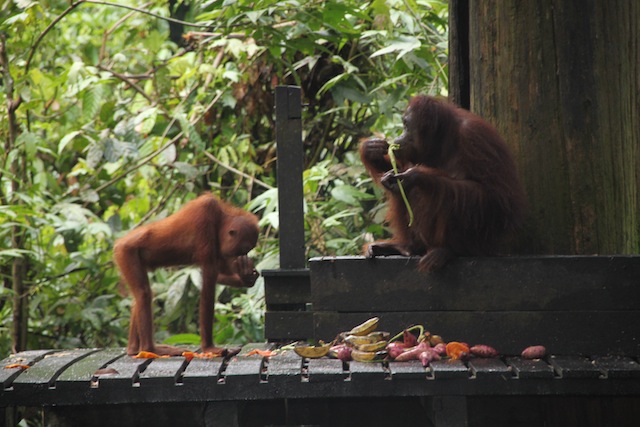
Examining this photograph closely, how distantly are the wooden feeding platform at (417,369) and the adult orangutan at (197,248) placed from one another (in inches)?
14.5

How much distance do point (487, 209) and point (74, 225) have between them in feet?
8.98

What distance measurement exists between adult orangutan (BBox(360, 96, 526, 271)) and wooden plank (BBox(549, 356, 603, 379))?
0.55 meters

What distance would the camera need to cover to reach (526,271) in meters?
3.01

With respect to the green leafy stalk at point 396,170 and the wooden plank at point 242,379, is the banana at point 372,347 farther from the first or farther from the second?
the green leafy stalk at point 396,170

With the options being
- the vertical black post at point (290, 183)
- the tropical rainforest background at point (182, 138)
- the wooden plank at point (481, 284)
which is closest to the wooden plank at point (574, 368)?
the wooden plank at point (481, 284)

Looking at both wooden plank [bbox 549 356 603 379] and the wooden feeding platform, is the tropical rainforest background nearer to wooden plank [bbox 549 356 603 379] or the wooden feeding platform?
the wooden feeding platform

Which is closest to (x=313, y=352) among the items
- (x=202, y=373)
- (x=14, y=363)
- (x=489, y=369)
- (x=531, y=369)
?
(x=202, y=373)

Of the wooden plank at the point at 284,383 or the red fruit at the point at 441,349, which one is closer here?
the wooden plank at the point at 284,383

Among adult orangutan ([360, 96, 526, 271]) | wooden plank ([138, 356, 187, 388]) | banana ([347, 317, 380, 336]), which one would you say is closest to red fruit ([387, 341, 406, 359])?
banana ([347, 317, 380, 336])

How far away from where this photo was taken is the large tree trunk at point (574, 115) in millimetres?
3230

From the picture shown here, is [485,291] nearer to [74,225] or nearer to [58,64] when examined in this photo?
[74,225]

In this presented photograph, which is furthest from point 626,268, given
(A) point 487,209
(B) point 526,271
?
(A) point 487,209

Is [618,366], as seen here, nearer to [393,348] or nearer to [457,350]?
[457,350]

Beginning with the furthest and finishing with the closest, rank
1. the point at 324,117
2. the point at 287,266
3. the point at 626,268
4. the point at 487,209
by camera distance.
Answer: the point at 324,117
the point at 287,266
the point at 487,209
the point at 626,268
